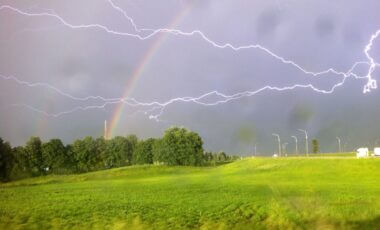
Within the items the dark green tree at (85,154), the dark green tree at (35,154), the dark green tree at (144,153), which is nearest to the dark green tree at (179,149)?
the dark green tree at (144,153)

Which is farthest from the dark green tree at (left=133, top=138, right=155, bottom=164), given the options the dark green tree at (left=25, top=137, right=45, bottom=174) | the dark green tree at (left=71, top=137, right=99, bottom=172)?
the dark green tree at (left=25, top=137, right=45, bottom=174)

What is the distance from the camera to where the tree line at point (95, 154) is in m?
133

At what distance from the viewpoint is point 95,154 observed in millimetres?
158375

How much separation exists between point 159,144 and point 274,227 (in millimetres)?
134538

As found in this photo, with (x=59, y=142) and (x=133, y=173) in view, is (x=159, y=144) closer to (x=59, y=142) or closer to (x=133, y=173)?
(x=59, y=142)

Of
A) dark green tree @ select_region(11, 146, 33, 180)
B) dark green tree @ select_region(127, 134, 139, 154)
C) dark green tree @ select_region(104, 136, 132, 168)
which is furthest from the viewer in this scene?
dark green tree @ select_region(127, 134, 139, 154)

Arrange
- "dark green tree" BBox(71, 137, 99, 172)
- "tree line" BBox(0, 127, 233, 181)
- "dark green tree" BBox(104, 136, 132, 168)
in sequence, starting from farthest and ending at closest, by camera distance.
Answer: "dark green tree" BBox(104, 136, 132, 168), "dark green tree" BBox(71, 137, 99, 172), "tree line" BBox(0, 127, 233, 181)

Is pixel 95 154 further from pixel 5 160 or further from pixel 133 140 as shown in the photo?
pixel 5 160

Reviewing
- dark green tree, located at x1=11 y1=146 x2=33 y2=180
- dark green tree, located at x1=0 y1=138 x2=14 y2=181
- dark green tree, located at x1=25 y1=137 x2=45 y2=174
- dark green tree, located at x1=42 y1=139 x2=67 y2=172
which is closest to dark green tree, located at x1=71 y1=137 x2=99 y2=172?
dark green tree, located at x1=42 y1=139 x2=67 y2=172

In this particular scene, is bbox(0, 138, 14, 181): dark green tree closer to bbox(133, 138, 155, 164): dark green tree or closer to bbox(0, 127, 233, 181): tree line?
bbox(0, 127, 233, 181): tree line

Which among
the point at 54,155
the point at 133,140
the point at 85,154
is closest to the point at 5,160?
the point at 54,155

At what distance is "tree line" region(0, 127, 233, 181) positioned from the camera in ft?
437

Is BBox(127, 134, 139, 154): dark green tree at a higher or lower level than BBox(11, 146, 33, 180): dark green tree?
higher

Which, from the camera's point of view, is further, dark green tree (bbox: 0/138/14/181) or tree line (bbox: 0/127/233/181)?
tree line (bbox: 0/127/233/181)
